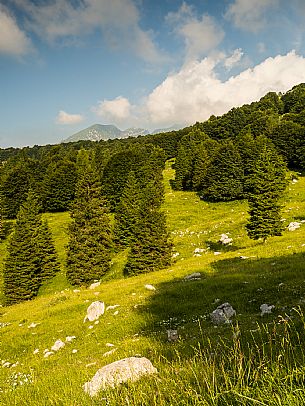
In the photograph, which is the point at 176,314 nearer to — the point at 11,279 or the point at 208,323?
the point at 208,323

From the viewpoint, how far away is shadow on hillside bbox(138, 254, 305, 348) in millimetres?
14570

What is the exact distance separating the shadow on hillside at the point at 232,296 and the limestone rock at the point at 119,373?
17.7 ft

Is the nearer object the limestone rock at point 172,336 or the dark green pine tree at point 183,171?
the limestone rock at point 172,336

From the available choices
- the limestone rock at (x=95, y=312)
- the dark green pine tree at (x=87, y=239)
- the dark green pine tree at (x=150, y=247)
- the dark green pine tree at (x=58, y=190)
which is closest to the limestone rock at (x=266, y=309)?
the limestone rock at (x=95, y=312)

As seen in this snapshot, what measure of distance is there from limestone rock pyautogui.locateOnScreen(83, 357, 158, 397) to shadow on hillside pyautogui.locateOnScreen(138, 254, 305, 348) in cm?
538

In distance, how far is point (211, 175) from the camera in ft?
259

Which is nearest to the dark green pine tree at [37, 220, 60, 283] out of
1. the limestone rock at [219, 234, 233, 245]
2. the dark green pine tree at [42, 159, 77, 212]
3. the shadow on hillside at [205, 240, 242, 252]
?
the shadow on hillside at [205, 240, 242, 252]

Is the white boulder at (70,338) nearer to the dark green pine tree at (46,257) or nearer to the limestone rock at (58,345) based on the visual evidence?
the limestone rock at (58,345)

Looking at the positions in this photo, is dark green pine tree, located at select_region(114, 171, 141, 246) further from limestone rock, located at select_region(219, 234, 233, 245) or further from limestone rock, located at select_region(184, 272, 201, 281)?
limestone rock, located at select_region(184, 272, 201, 281)

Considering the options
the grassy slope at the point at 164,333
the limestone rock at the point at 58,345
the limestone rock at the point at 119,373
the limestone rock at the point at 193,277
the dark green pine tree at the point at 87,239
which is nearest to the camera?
the grassy slope at the point at 164,333

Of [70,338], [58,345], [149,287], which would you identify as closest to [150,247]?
[149,287]

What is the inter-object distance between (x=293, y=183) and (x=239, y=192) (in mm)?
12872

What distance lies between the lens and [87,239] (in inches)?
1777

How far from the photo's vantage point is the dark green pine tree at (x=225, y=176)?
239 feet
